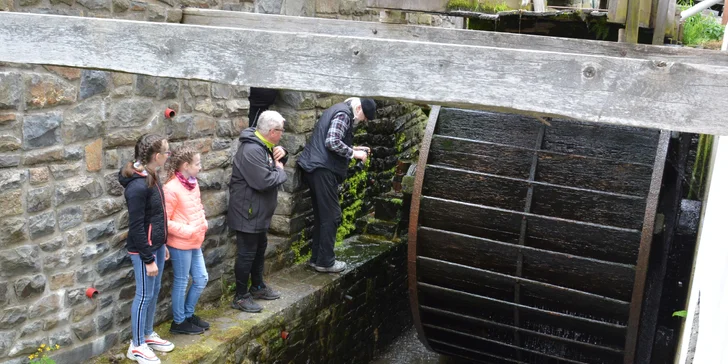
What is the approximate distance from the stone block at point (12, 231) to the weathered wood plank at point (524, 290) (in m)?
3.12

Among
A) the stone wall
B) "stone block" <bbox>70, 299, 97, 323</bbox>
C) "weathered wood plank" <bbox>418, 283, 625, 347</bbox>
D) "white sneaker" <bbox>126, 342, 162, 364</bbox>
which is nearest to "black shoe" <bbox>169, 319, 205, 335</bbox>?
the stone wall

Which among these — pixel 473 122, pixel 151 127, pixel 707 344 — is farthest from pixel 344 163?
pixel 707 344

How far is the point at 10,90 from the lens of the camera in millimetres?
3482

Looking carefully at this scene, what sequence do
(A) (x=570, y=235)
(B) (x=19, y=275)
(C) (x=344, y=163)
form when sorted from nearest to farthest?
(B) (x=19, y=275), (A) (x=570, y=235), (C) (x=344, y=163)

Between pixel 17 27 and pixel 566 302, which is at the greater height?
pixel 17 27

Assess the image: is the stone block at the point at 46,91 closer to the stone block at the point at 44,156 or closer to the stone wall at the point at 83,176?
the stone wall at the point at 83,176

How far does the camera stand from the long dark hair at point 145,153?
13.3 ft

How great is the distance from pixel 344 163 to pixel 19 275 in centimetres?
282

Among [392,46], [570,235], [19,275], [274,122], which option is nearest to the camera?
[392,46]

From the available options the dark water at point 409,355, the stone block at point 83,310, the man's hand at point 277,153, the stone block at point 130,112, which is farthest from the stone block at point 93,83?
the dark water at point 409,355

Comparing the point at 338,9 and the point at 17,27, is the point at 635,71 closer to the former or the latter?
the point at 17,27

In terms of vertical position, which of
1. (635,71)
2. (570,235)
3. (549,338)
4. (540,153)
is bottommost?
(549,338)

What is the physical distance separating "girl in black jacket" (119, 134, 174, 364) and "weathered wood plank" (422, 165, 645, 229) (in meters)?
2.37

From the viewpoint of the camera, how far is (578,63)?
191cm
